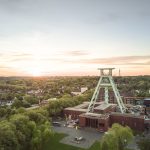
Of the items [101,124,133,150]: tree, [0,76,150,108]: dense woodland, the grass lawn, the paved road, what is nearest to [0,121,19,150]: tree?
the grass lawn

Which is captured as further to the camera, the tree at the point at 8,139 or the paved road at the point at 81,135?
the paved road at the point at 81,135

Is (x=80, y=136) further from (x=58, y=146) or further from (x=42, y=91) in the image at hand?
(x=42, y=91)

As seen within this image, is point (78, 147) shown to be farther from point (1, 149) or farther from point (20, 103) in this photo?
point (20, 103)

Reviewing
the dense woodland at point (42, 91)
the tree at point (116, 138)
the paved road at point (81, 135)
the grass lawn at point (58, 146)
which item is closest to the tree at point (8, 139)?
the grass lawn at point (58, 146)

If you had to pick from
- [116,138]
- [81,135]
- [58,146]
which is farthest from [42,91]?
[116,138]

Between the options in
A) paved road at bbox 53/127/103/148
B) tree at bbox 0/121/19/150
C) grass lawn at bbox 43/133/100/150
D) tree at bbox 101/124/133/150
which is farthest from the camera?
paved road at bbox 53/127/103/148

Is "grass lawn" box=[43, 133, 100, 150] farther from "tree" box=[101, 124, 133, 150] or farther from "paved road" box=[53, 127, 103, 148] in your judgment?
"tree" box=[101, 124, 133, 150]

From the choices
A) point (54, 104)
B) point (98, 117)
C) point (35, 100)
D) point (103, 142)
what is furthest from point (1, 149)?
point (35, 100)

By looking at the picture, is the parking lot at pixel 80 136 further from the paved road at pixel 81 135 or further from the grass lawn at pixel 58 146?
the grass lawn at pixel 58 146
